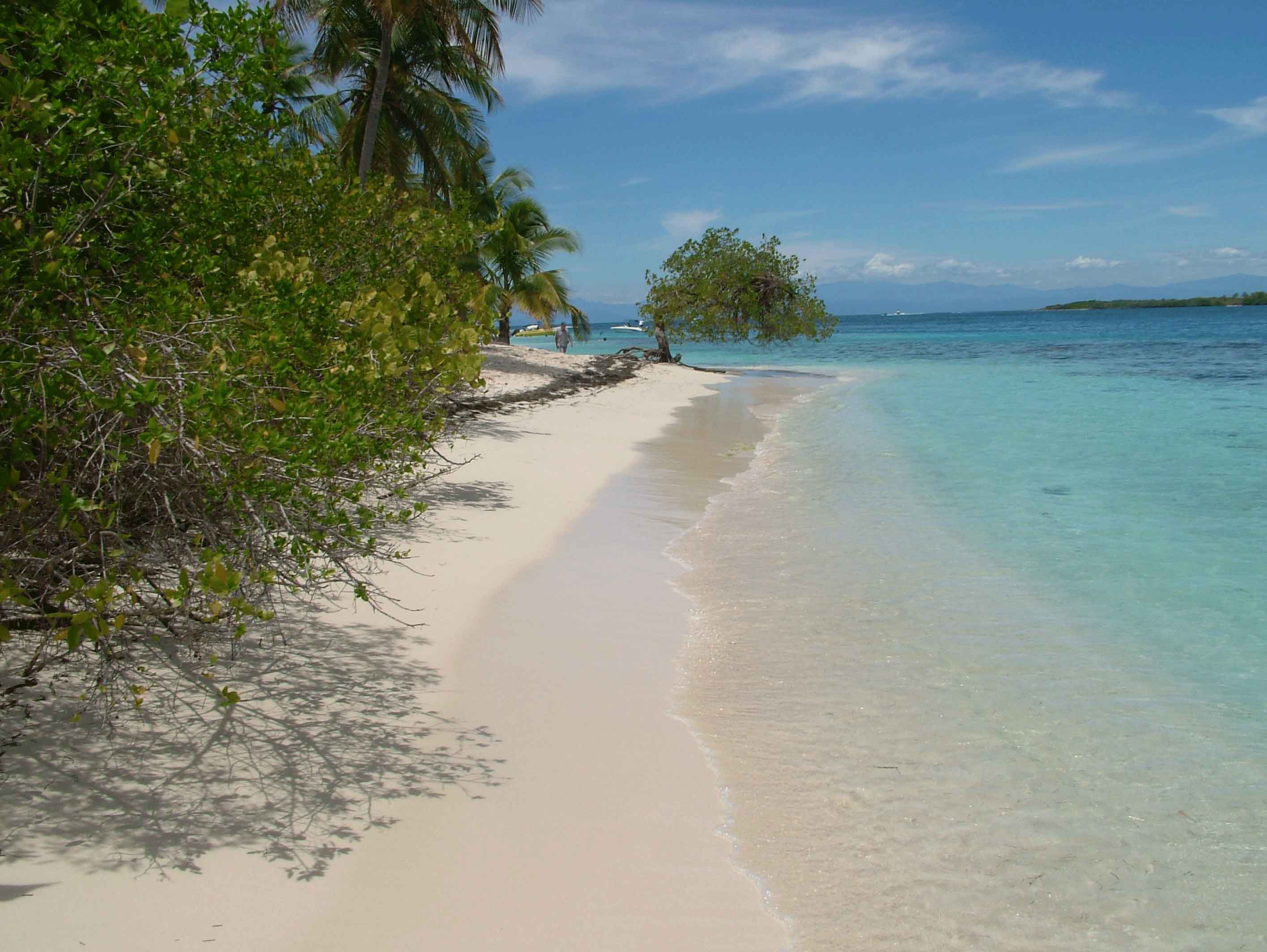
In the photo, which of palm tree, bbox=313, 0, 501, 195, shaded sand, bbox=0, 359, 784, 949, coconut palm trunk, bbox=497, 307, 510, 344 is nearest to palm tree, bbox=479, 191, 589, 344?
coconut palm trunk, bbox=497, 307, 510, 344

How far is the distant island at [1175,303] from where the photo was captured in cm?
13012

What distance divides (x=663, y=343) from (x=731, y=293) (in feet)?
9.82

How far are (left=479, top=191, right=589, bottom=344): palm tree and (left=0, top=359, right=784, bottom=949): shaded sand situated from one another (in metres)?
22.6

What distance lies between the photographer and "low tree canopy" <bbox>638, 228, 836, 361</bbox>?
32969mm

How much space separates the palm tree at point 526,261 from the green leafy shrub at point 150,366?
23.0 metres

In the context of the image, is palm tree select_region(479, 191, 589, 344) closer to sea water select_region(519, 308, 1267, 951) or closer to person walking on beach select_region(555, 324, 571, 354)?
person walking on beach select_region(555, 324, 571, 354)

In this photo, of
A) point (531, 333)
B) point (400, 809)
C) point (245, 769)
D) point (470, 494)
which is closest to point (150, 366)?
point (245, 769)

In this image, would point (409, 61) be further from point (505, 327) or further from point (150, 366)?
point (150, 366)

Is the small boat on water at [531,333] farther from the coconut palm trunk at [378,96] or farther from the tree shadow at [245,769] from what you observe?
the tree shadow at [245,769]

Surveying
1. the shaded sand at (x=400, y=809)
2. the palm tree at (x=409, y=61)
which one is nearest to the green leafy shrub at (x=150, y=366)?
the shaded sand at (x=400, y=809)

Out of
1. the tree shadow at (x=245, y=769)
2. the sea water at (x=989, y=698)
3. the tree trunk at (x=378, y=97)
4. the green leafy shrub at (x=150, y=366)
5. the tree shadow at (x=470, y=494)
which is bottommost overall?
the sea water at (x=989, y=698)

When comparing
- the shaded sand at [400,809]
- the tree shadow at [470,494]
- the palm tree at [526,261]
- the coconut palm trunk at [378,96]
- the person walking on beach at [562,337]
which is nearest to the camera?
the shaded sand at [400,809]

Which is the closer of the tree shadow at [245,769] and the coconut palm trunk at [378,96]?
the tree shadow at [245,769]

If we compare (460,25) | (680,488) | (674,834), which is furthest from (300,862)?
(460,25)
